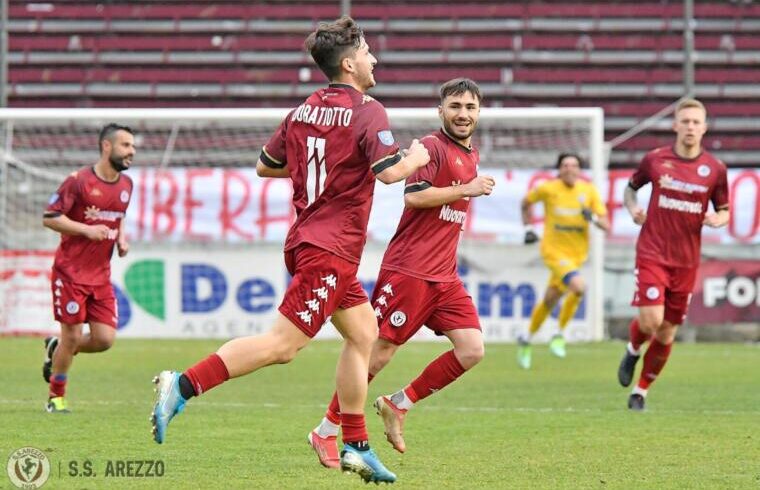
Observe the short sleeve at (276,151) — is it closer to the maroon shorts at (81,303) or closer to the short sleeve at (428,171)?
the short sleeve at (428,171)

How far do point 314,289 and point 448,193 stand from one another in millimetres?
1342

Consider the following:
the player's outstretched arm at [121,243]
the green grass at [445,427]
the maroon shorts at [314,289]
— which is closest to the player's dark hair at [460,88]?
the maroon shorts at [314,289]

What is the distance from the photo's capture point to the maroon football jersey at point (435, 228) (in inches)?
330

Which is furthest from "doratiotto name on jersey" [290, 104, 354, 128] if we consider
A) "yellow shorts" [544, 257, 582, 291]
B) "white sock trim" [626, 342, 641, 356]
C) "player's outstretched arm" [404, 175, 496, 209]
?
"yellow shorts" [544, 257, 582, 291]

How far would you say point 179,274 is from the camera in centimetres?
1878

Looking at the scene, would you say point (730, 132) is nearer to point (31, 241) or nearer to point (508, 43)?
point (508, 43)

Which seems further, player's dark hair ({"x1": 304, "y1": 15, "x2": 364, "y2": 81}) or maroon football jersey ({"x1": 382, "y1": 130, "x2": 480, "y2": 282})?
maroon football jersey ({"x1": 382, "y1": 130, "x2": 480, "y2": 282})

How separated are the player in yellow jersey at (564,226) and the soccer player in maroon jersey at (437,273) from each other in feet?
24.6

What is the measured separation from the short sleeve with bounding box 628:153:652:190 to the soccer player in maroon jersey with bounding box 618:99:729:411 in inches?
2.9

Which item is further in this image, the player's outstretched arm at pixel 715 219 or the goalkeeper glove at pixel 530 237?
the goalkeeper glove at pixel 530 237

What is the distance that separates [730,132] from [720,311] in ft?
16.2

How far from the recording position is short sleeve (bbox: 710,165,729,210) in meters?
11.0

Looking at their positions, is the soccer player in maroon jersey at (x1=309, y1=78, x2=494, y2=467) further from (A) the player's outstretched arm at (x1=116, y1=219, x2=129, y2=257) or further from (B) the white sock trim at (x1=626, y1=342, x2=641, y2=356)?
(A) the player's outstretched arm at (x1=116, y1=219, x2=129, y2=257)

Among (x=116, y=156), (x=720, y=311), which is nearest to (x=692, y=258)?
(x=116, y=156)
